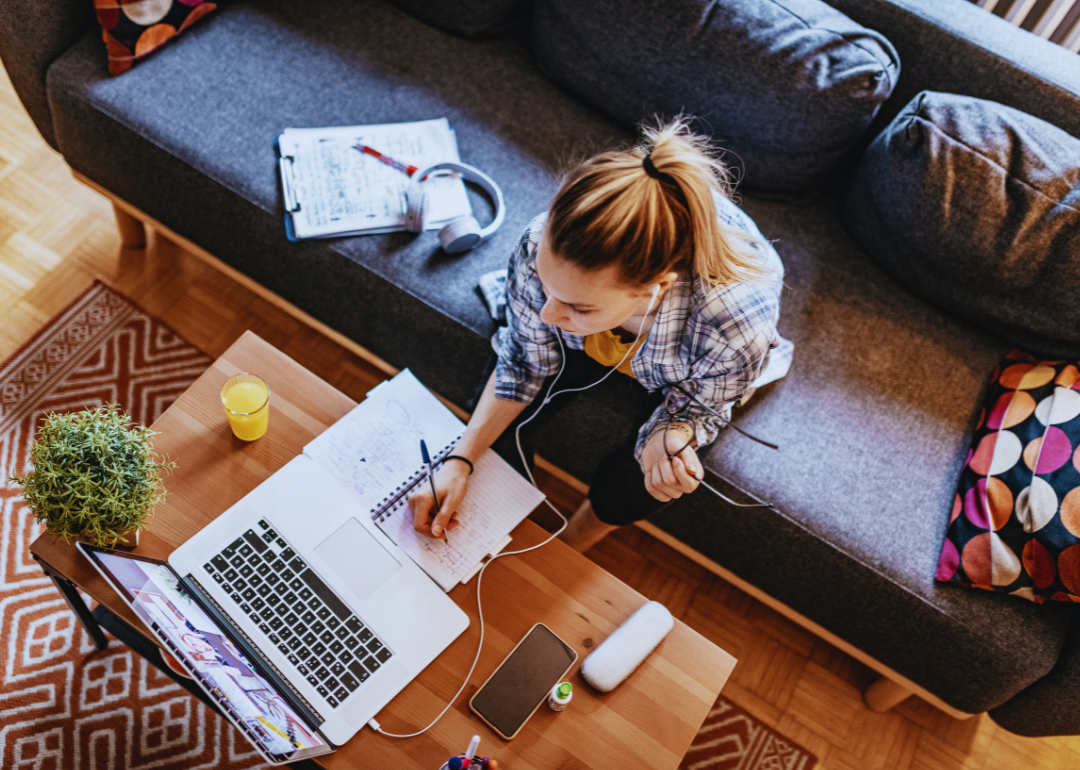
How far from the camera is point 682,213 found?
87 cm

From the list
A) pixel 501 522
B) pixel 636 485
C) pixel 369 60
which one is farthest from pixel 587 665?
pixel 369 60

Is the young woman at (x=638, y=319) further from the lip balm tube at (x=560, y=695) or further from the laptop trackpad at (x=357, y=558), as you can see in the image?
the lip balm tube at (x=560, y=695)

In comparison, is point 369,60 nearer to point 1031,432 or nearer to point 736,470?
point 736,470

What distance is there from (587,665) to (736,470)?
18.4 inches

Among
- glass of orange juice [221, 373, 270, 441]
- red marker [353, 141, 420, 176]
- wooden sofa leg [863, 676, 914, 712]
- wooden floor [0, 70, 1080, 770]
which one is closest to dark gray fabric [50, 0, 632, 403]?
red marker [353, 141, 420, 176]

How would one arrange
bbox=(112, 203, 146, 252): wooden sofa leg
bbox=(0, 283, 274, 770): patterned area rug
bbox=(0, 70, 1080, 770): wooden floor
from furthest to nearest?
1. bbox=(112, 203, 146, 252): wooden sofa leg
2. bbox=(0, 70, 1080, 770): wooden floor
3. bbox=(0, 283, 274, 770): patterned area rug

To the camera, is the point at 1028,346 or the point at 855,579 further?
the point at 1028,346

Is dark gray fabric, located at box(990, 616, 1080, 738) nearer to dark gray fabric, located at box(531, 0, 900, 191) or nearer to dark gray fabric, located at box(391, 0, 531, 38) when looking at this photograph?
dark gray fabric, located at box(531, 0, 900, 191)

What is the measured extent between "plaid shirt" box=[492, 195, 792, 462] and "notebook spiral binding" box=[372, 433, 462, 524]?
14cm

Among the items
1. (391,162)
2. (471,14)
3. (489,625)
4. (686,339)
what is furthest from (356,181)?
(489,625)

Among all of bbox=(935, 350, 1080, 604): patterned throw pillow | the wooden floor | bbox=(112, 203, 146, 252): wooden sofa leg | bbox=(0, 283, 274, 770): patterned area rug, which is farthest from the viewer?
bbox=(112, 203, 146, 252): wooden sofa leg

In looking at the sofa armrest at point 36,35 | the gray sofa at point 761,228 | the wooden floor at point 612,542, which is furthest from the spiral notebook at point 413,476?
the sofa armrest at point 36,35

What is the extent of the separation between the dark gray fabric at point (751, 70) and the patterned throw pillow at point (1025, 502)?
2.01 ft

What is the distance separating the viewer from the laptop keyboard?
0.94m
